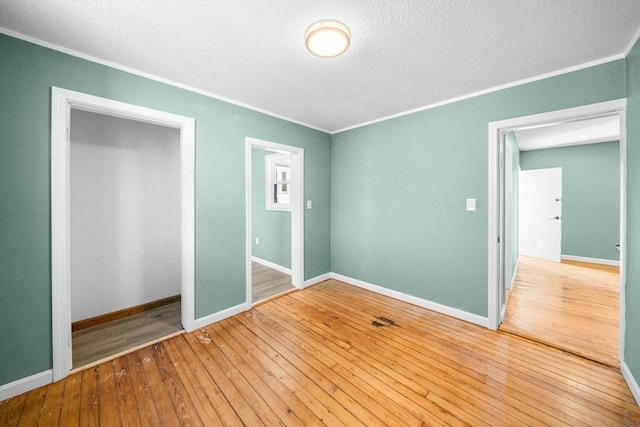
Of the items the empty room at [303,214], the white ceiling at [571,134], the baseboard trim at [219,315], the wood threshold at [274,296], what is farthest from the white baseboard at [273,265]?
the white ceiling at [571,134]

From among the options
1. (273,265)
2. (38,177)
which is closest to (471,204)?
(273,265)

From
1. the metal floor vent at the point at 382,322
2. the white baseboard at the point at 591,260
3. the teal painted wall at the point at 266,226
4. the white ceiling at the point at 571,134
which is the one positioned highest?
the white ceiling at the point at 571,134

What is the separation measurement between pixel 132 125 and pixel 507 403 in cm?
440

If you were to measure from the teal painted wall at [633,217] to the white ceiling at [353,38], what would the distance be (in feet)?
0.95

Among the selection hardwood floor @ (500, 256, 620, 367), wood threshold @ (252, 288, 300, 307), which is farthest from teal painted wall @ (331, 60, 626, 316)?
wood threshold @ (252, 288, 300, 307)

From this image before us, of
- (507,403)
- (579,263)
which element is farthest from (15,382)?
(579,263)

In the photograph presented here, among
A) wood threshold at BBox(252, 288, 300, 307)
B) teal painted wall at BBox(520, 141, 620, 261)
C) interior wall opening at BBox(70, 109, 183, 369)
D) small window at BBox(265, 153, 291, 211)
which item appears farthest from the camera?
teal painted wall at BBox(520, 141, 620, 261)

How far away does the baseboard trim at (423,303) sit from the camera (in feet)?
8.80

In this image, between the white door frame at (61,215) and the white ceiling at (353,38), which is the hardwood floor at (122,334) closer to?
the white door frame at (61,215)

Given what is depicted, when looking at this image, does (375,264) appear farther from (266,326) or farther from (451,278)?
(266,326)

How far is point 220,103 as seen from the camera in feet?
8.95

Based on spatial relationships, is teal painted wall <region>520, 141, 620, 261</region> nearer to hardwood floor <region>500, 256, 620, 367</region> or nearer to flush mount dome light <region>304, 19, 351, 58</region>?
hardwood floor <region>500, 256, 620, 367</region>

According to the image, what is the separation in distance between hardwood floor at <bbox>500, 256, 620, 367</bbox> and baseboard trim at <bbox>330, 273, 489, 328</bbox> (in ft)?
0.80

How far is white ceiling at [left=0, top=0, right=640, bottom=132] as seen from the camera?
57.5 inches
